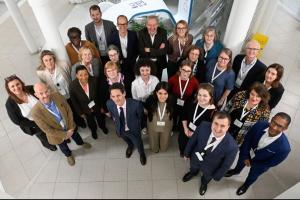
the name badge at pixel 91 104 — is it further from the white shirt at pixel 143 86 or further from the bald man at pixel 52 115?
the white shirt at pixel 143 86

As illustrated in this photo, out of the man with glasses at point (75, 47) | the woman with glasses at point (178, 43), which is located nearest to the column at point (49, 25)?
the man with glasses at point (75, 47)

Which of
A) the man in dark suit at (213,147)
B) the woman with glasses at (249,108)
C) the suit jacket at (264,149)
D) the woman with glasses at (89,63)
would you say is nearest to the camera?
the man in dark suit at (213,147)

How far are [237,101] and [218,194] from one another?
1333 mm

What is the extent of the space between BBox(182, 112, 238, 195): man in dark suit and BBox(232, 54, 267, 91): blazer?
51.3 inches

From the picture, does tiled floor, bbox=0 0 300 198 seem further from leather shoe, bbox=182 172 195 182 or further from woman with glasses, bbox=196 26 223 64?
woman with glasses, bbox=196 26 223 64

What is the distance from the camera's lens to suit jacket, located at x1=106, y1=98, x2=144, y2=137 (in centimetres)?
325

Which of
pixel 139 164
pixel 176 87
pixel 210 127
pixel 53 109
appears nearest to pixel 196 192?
pixel 139 164

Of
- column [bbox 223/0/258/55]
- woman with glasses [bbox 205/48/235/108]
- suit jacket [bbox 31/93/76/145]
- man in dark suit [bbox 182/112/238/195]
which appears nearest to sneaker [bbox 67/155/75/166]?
suit jacket [bbox 31/93/76/145]

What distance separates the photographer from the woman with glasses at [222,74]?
3375mm

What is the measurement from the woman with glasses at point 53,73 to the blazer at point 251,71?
2649 mm

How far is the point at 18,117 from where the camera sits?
3.35m

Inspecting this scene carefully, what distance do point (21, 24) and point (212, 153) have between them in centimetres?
557

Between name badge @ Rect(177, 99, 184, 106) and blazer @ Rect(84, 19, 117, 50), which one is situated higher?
blazer @ Rect(84, 19, 117, 50)

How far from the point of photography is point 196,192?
3543 millimetres
